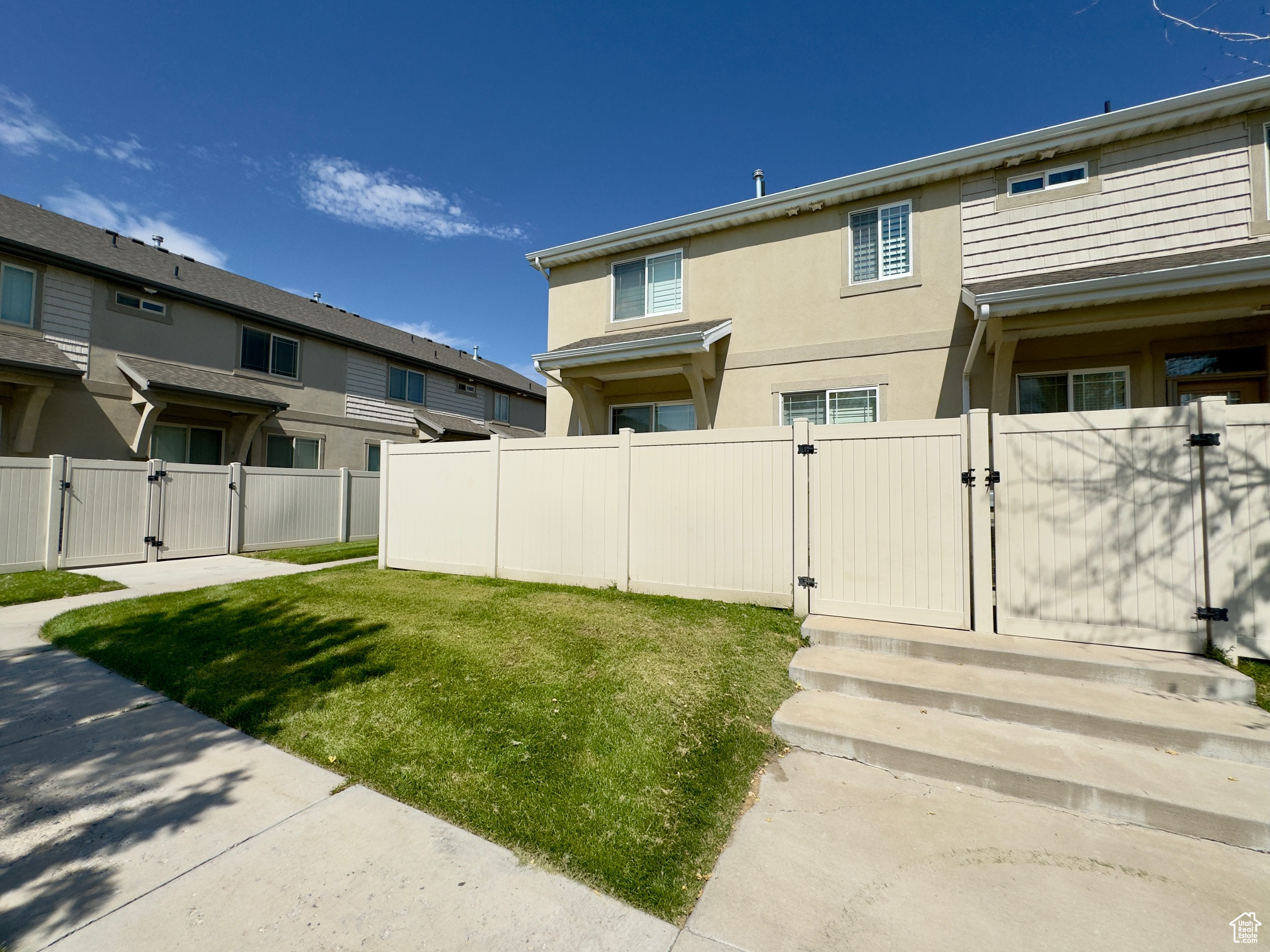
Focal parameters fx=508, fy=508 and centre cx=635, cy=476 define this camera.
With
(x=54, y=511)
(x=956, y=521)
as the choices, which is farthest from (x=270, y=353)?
(x=956, y=521)

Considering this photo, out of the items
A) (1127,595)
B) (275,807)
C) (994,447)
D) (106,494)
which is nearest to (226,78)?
(106,494)

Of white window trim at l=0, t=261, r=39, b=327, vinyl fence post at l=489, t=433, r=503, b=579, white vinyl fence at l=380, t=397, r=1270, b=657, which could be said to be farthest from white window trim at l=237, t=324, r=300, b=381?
white vinyl fence at l=380, t=397, r=1270, b=657

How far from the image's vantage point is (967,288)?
7.19 m

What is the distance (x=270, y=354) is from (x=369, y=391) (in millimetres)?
3174

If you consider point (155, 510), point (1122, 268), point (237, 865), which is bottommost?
point (237, 865)

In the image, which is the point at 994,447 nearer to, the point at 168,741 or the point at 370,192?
the point at 168,741

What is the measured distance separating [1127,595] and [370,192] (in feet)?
55.7

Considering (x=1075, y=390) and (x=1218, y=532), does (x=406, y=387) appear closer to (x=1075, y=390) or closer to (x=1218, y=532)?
(x=1075, y=390)

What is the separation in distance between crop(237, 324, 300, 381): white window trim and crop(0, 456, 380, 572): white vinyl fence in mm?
4445

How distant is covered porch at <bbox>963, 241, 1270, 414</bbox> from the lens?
587cm

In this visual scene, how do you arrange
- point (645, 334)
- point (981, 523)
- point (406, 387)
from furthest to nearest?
point (406, 387) → point (645, 334) → point (981, 523)

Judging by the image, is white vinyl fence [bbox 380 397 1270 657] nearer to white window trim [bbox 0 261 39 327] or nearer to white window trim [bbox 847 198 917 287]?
white window trim [bbox 847 198 917 287]

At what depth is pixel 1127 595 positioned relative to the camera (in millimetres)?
4398

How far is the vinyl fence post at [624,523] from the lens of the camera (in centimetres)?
667
